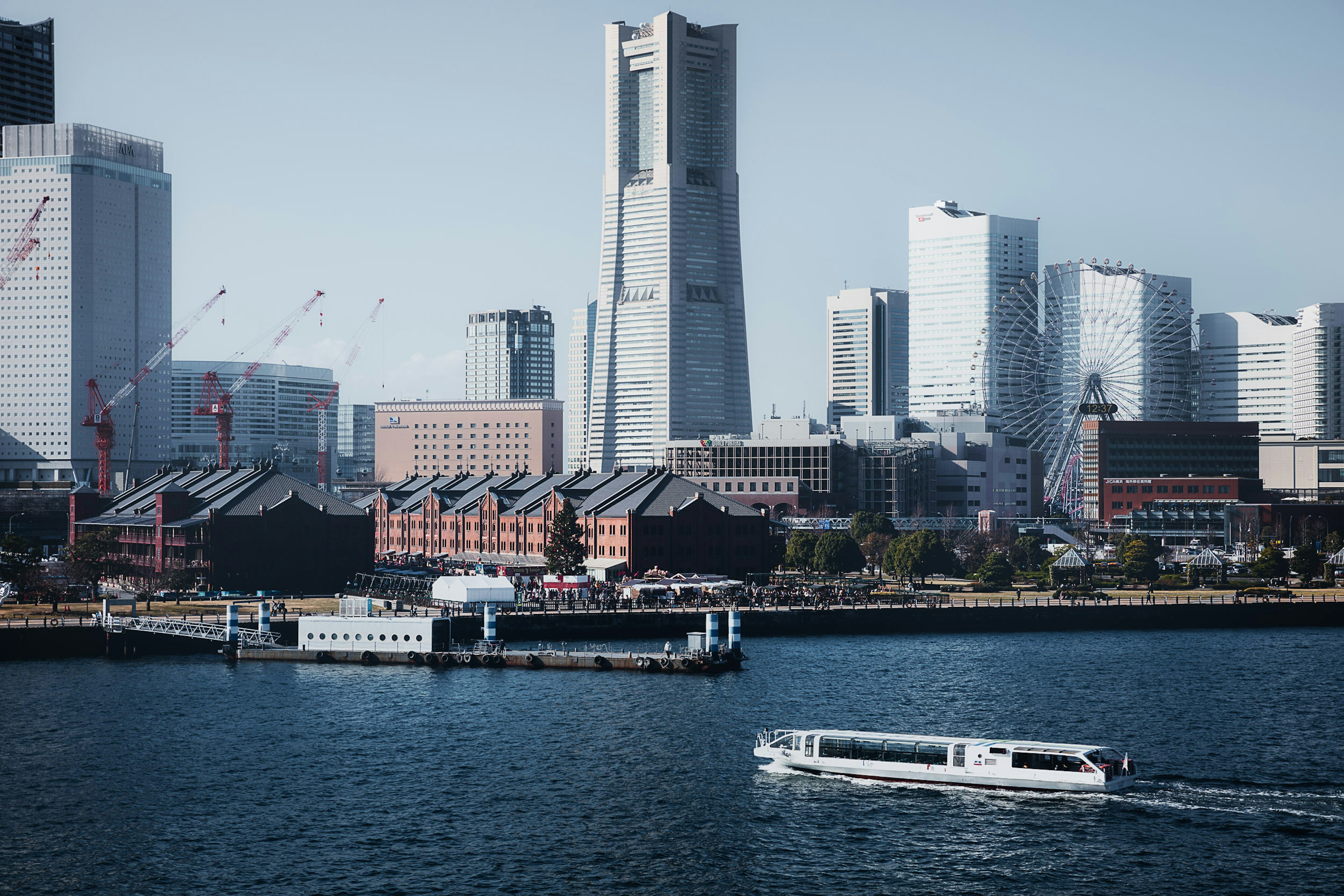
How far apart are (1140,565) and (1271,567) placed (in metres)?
15.3

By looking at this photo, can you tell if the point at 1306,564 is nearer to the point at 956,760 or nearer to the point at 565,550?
the point at 565,550

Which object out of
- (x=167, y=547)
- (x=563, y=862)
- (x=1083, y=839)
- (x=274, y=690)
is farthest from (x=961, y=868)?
(x=167, y=547)

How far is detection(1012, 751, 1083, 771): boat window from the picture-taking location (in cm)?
7869

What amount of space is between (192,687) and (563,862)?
53558 mm

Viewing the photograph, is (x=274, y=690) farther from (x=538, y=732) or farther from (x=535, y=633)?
(x=535, y=633)

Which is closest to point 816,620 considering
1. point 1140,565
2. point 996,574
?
point 996,574

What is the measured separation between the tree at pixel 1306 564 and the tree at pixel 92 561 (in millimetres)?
135665

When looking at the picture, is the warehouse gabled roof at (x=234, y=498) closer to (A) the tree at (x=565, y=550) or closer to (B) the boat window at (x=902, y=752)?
(A) the tree at (x=565, y=550)

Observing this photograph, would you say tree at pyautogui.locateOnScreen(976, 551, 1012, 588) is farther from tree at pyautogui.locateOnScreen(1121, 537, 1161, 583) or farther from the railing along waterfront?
tree at pyautogui.locateOnScreen(1121, 537, 1161, 583)

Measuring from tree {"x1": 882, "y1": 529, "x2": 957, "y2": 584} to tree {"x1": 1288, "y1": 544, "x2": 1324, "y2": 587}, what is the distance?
137 feet

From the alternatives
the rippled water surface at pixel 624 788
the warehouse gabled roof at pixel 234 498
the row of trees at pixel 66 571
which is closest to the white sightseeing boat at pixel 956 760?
the rippled water surface at pixel 624 788

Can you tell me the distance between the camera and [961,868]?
6550cm

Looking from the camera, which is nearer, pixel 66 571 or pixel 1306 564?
pixel 66 571

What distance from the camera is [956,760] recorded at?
81.1 meters
